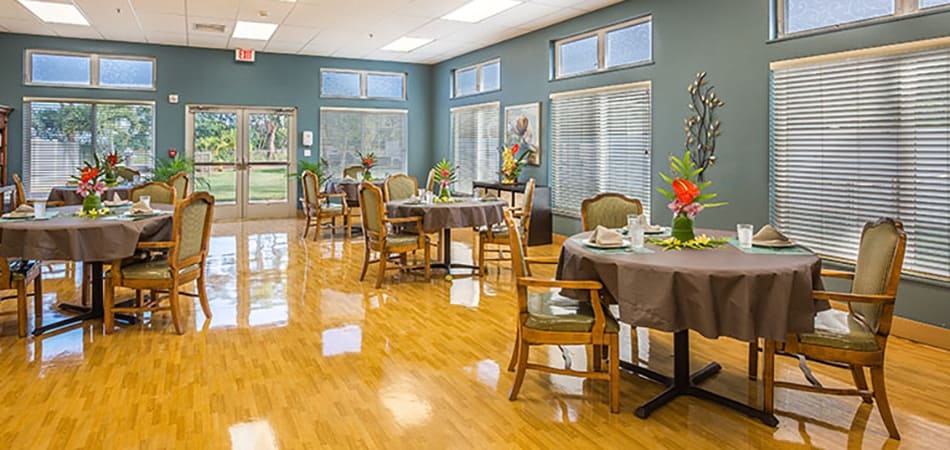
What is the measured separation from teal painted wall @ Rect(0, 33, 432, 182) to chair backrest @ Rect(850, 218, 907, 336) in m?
10.4

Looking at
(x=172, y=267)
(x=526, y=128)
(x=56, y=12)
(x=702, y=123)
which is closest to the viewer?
(x=172, y=267)

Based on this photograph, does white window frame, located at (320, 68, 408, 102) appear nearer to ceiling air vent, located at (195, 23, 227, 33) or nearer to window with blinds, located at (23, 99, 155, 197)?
ceiling air vent, located at (195, 23, 227, 33)

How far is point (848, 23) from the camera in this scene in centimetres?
475

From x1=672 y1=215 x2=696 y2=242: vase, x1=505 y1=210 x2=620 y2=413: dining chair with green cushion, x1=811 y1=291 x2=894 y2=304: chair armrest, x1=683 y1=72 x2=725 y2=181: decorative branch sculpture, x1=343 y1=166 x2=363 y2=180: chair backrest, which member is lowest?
x1=505 y1=210 x2=620 y2=413: dining chair with green cushion

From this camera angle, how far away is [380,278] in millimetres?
5859

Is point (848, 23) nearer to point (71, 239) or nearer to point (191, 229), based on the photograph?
point (191, 229)

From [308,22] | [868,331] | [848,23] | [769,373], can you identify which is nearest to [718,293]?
[769,373]

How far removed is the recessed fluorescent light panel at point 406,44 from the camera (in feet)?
32.8

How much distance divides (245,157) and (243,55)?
6.07 feet

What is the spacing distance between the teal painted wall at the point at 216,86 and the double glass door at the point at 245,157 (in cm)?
20

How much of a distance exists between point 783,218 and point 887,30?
1.63 m

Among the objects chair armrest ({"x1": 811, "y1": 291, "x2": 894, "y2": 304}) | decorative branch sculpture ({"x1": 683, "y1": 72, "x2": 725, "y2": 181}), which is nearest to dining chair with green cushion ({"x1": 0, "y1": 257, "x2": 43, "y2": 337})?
chair armrest ({"x1": 811, "y1": 291, "x2": 894, "y2": 304})

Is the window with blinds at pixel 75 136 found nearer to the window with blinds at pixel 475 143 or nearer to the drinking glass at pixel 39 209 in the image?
the window with blinds at pixel 475 143

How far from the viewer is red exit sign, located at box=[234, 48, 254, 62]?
1097cm
